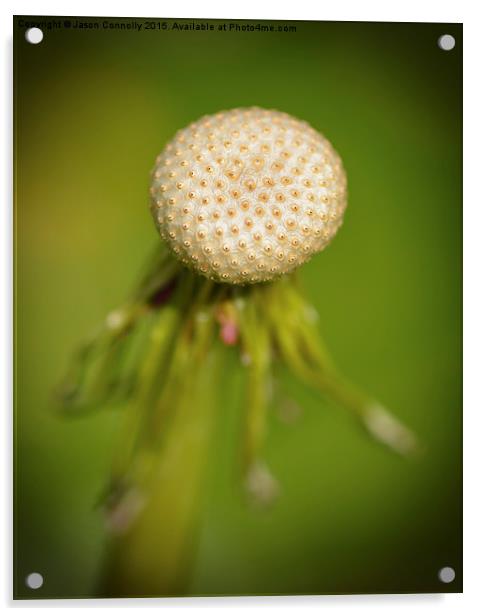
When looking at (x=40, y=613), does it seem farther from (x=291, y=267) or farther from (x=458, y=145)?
(x=458, y=145)

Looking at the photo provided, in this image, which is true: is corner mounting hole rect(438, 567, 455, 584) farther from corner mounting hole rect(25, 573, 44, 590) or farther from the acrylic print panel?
corner mounting hole rect(25, 573, 44, 590)

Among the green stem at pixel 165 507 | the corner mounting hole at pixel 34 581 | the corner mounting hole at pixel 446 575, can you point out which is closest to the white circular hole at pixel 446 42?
the green stem at pixel 165 507

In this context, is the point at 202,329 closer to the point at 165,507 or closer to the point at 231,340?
the point at 231,340

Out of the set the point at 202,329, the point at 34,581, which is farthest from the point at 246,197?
the point at 34,581

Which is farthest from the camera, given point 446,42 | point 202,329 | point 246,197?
point 446,42
